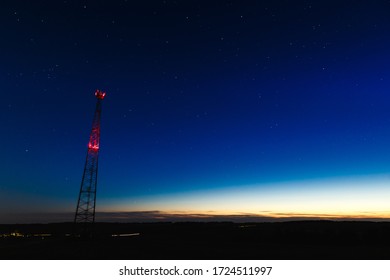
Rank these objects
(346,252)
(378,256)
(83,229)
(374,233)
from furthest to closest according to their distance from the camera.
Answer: (83,229) < (374,233) < (346,252) < (378,256)

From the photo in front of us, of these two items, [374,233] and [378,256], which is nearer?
[378,256]

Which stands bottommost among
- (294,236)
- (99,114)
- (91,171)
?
(294,236)

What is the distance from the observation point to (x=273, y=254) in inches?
1114
